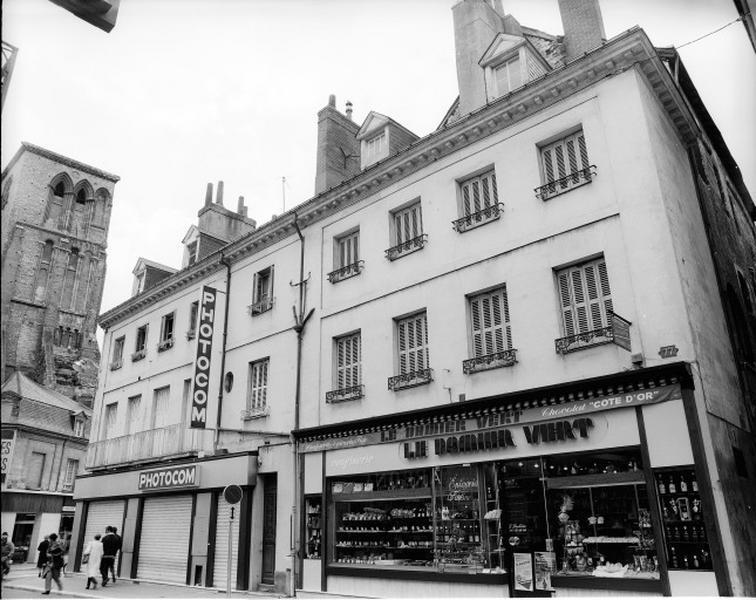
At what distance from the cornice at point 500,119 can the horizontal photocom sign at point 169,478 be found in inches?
277

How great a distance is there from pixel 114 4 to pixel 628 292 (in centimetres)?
950

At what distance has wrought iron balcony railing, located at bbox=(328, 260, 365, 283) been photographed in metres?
16.0

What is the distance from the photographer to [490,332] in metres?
12.9

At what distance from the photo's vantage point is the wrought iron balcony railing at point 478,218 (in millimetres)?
13327

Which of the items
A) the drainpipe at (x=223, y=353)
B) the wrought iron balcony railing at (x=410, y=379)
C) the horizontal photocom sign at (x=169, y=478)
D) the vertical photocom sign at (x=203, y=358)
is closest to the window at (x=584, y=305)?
the wrought iron balcony railing at (x=410, y=379)

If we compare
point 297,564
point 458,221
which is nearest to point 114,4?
point 458,221

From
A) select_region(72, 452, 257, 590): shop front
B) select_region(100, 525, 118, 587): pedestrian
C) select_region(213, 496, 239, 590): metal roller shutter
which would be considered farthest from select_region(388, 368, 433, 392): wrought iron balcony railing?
select_region(100, 525, 118, 587): pedestrian

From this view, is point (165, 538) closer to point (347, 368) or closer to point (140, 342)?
point (140, 342)

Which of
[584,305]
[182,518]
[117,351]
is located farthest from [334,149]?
[117,351]

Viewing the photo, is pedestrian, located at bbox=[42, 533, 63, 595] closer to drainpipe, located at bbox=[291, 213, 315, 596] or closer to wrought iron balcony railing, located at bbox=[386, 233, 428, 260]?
drainpipe, located at bbox=[291, 213, 315, 596]

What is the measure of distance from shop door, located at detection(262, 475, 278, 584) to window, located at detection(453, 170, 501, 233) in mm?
8608

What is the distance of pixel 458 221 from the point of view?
549 inches

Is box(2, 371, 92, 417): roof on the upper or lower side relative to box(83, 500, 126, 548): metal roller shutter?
upper

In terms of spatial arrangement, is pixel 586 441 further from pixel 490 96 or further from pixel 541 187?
pixel 490 96
